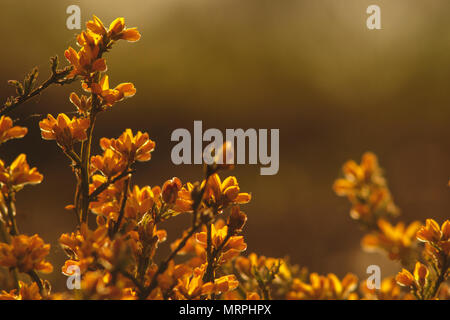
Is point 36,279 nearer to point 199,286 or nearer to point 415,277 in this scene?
point 199,286

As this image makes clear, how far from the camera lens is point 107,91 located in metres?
0.55

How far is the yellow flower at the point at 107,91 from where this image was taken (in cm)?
54

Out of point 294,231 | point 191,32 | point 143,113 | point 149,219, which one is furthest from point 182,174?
point 149,219

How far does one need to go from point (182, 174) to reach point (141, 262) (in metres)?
2.26

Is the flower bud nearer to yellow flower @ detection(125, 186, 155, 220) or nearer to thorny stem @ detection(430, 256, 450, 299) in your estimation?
yellow flower @ detection(125, 186, 155, 220)

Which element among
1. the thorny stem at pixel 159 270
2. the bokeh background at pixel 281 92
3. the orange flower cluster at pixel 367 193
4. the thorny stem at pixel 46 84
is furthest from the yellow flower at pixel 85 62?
the bokeh background at pixel 281 92

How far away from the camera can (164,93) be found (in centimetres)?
320

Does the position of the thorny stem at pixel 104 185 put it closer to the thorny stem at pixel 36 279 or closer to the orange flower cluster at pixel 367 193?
the thorny stem at pixel 36 279

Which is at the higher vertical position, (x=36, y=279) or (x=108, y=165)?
(x=108, y=165)

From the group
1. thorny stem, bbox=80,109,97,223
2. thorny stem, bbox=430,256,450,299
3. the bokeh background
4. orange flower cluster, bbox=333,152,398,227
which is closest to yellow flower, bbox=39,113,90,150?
thorny stem, bbox=80,109,97,223

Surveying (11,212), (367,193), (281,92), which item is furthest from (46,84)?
(281,92)

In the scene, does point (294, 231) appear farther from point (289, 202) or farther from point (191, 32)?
point (191, 32)

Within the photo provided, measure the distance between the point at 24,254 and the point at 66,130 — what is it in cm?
15

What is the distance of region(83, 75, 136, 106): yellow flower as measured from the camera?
→ 21.1 inches
